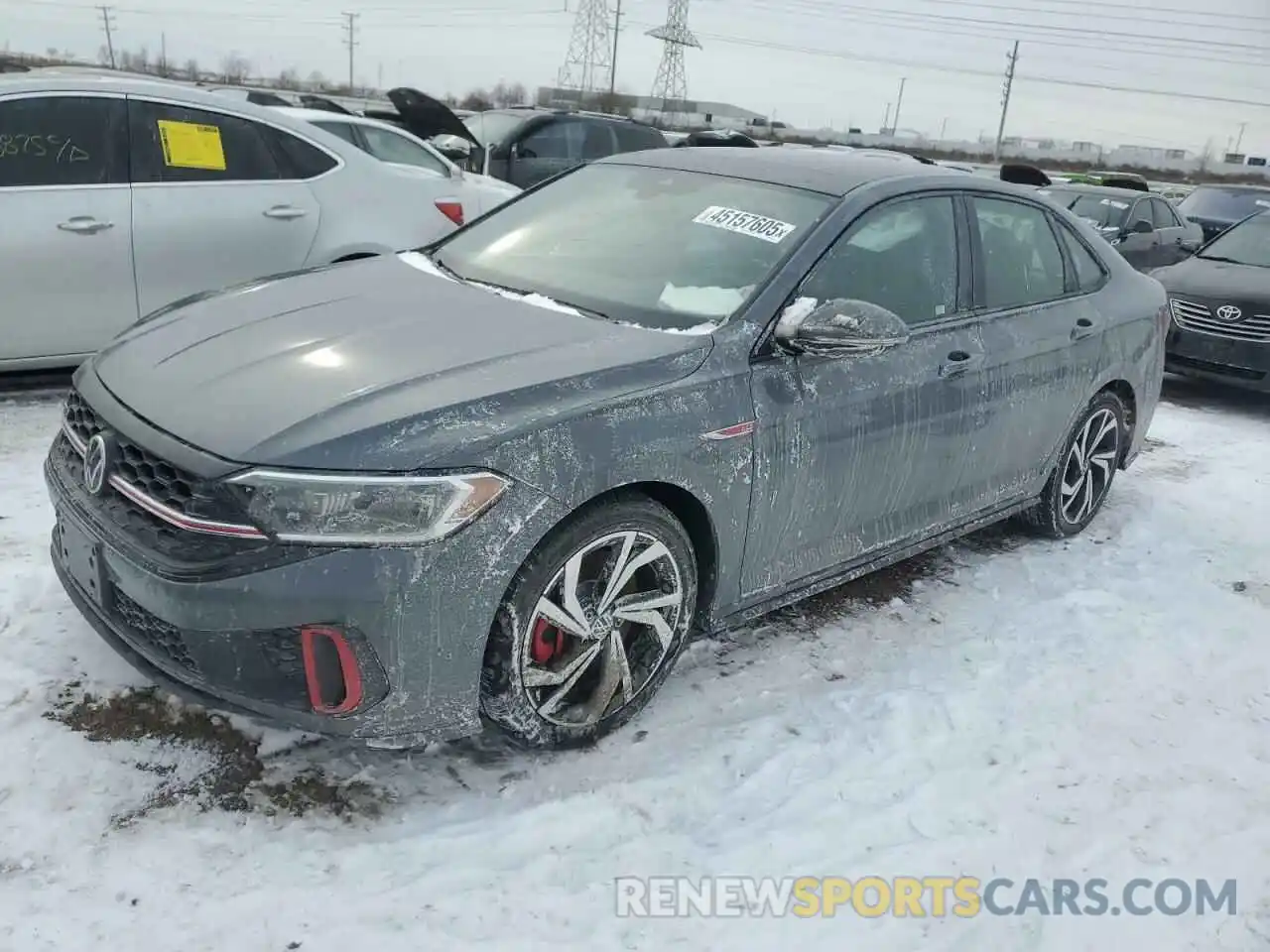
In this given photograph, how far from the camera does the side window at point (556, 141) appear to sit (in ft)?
40.4

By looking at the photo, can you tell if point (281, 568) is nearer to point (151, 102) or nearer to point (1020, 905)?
point (1020, 905)

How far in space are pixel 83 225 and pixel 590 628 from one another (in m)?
3.55

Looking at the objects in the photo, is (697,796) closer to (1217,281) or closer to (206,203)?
(206,203)

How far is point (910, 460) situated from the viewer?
3621 mm

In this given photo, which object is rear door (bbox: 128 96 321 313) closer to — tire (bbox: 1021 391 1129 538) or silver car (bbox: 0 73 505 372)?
silver car (bbox: 0 73 505 372)

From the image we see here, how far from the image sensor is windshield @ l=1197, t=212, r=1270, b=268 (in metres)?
8.66

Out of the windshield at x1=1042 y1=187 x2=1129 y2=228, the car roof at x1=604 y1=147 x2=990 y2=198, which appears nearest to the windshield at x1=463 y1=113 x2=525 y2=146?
the windshield at x1=1042 y1=187 x2=1129 y2=228

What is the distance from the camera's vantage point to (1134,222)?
1190 cm

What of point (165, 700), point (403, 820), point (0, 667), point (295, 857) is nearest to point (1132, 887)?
point (403, 820)

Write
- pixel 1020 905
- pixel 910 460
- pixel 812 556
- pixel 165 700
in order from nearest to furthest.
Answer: pixel 1020 905
pixel 165 700
pixel 812 556
pixel 910 460

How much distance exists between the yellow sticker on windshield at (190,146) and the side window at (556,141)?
7302 mm

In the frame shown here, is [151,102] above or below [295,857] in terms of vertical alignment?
above

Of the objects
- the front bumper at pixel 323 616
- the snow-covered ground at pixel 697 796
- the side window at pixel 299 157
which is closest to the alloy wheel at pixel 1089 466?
the snow-covered ground at pixel 697 796

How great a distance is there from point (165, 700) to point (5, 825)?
21.4 inches
